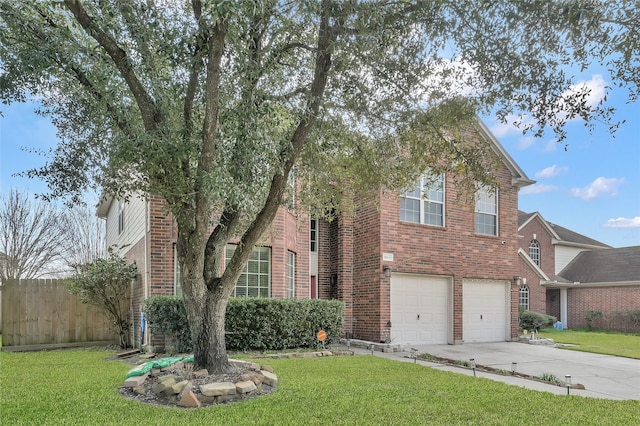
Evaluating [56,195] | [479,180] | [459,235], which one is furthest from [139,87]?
[459,235]

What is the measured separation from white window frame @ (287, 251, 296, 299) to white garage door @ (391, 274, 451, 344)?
293cm

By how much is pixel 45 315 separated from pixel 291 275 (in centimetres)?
655

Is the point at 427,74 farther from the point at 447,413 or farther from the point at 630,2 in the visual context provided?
the point at 447,413

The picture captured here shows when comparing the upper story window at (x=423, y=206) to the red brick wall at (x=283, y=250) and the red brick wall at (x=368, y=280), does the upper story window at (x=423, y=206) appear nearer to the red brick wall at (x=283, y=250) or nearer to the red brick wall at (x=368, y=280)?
the red brick wall at (x=368, y=280)

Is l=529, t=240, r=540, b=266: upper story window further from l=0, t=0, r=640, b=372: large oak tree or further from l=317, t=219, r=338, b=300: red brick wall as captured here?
l=0, t=0, r=640, b=372: large oak tree

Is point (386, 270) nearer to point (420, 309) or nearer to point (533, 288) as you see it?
point (420, 309)

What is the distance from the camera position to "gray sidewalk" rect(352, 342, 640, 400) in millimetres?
7500

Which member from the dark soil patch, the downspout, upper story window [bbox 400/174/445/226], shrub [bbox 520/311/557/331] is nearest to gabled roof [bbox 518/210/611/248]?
shrub [bbox 520/311/557/331]

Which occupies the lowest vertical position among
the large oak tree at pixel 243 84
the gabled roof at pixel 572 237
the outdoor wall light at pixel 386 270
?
the outdoor wall light at pixel 386 270

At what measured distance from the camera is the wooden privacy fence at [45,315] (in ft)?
38.8

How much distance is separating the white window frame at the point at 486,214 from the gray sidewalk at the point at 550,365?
3.65 meters

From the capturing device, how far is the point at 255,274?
37.8ft

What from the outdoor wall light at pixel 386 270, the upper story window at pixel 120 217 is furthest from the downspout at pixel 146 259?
the outdoor wall light at pixel 386 270

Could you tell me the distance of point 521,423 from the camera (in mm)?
5102
